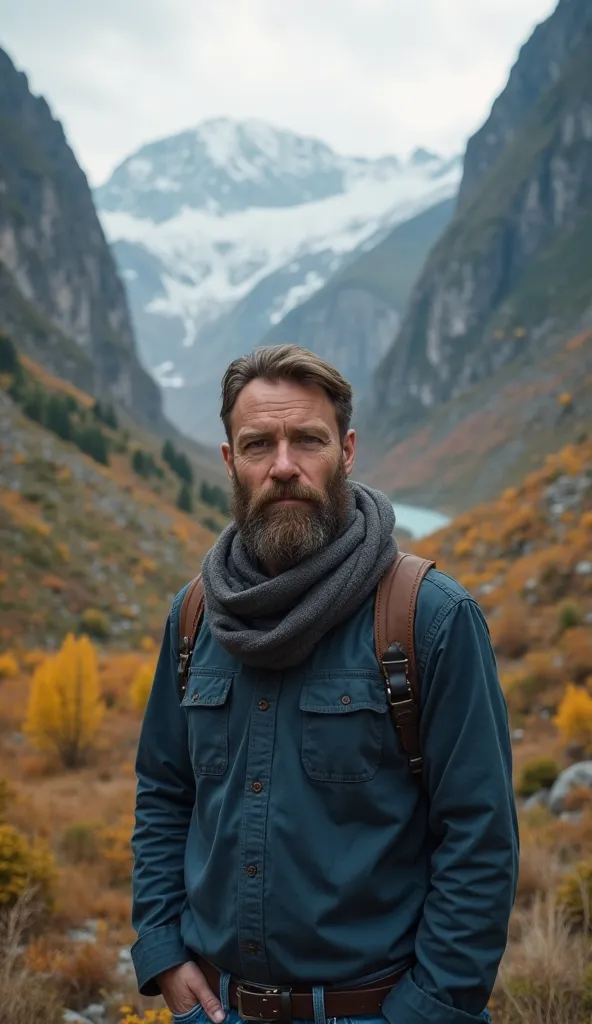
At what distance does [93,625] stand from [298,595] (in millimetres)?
23443

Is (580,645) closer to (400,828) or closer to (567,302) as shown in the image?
(400,828)

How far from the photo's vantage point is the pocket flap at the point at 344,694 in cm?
235

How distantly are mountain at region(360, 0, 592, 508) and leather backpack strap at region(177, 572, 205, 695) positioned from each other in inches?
3240

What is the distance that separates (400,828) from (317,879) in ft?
0.93

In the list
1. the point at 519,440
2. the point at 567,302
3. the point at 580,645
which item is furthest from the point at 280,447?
the point at 567,302

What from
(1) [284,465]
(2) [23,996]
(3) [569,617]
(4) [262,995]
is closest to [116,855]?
(2) [23,996]

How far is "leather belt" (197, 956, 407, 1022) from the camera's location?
2.31m

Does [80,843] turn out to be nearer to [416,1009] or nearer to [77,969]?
[77,969]

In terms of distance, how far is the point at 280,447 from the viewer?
266 centimetres

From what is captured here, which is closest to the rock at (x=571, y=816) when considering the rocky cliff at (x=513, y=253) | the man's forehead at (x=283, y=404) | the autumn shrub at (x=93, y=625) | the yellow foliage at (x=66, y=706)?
the man's forehead at (x=283, y=404)

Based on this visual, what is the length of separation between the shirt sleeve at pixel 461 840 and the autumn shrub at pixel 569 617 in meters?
11.6

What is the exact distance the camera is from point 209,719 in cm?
260

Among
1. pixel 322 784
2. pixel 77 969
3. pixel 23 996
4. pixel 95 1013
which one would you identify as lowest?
pixel 95 1013

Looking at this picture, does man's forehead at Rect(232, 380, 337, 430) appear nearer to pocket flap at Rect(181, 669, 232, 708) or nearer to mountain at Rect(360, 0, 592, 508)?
pocket flap at Rect(181, 669, 232, 708)
